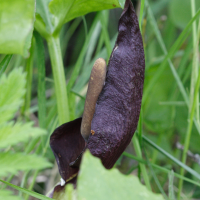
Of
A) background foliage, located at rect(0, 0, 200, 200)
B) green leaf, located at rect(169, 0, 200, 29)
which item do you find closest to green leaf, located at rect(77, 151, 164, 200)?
background foliage, located at rect(0, 0, 200, 200)

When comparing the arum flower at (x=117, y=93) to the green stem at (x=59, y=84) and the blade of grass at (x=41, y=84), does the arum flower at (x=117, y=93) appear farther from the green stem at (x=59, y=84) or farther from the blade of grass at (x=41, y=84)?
the blade of grass at (x=41, y=84)

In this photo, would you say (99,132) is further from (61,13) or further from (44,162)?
(61,13)

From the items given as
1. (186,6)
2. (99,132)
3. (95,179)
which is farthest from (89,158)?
(186,6)

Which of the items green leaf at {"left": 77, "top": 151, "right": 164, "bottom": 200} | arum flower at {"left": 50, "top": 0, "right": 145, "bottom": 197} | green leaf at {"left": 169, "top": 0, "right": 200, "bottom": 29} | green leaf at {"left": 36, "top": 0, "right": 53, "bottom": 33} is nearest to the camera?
green leaf at {"left": 77, "top": 151, "right": 164, "bottom": 200}

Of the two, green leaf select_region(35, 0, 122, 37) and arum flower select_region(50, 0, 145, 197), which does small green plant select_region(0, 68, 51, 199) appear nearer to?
arum flower select_region(50, 0, 145, 197)

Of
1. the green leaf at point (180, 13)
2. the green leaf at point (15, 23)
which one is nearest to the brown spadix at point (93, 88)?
the green leaf at point (15, 23)

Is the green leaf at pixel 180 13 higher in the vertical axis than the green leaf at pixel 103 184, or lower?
lower

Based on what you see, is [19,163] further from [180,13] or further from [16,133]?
[180,13]
